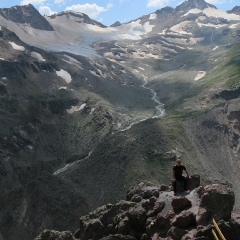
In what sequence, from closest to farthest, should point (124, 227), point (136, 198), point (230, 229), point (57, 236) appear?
point (230, 229)
point (124, 227)
point (57, 236)
point (136, 198)

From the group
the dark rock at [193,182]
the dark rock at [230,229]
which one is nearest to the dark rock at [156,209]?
the dark rock at [193,182]

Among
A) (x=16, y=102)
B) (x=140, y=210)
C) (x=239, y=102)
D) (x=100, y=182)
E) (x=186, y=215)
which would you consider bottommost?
(x=186, y=215)

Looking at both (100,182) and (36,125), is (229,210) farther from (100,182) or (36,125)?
(36,125)

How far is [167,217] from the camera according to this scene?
34812 mm

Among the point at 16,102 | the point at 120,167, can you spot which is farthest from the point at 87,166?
the point at 16,102

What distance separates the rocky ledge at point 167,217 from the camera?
31.9 m

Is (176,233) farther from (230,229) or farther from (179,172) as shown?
(179,172)

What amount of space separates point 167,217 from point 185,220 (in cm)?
234

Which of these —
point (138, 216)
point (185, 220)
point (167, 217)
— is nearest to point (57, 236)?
point (138, 216)

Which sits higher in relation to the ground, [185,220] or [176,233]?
[185,220]

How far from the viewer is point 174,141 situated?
444 feet

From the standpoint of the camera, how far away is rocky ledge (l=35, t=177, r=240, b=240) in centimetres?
3189

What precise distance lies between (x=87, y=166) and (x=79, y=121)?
4996cm

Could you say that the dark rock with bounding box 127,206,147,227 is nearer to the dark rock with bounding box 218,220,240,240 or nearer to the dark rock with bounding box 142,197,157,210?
the dark rock with bounding box 142,197,157,210
